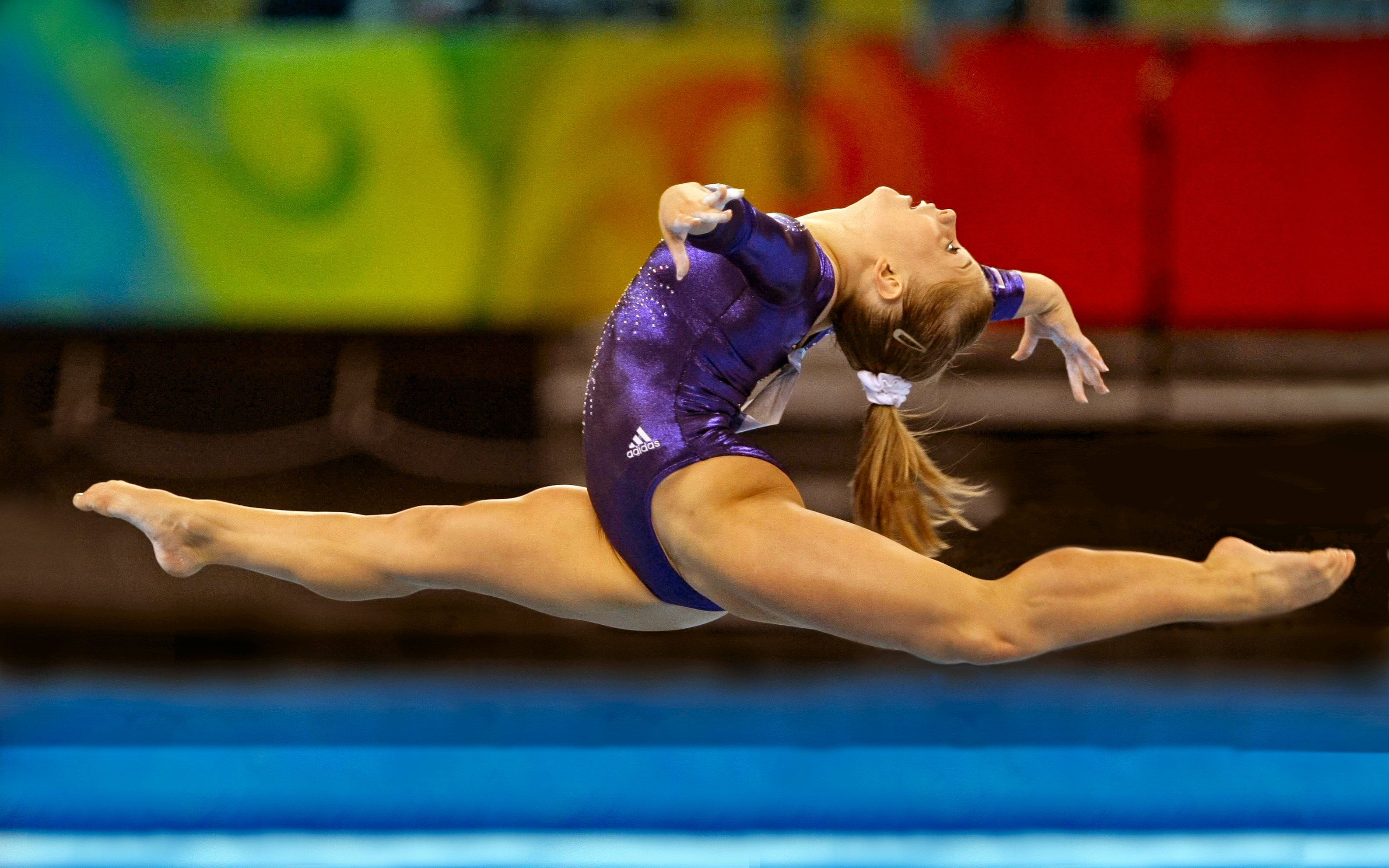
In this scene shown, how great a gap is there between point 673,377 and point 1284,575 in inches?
29.3

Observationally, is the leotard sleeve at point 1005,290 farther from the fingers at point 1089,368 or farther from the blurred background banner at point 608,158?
the blurred background banner at point 608,158

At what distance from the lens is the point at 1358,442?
3.59 metres

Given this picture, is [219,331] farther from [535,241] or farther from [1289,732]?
[1289,732]

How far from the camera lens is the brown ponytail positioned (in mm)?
1688

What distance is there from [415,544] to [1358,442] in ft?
9.07

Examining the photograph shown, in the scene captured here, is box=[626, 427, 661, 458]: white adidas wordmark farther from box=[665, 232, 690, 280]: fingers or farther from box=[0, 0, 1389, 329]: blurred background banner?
box=[0, 0, 1389, 329]: blurred background banner

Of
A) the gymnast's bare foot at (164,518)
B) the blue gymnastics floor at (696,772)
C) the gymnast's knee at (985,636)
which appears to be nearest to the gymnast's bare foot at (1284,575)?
the gymnast's knee at (985,636)

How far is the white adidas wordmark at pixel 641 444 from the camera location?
1672 mm

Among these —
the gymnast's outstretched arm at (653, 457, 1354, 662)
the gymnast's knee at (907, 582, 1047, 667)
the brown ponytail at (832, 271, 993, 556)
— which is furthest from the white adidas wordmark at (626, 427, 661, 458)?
the gymnast's knee at (907, 582, 1047, 667)

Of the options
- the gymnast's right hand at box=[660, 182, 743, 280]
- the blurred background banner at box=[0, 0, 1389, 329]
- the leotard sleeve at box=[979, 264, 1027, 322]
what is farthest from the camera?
the blurred background banner at box=[0, 0, 1389, 329]

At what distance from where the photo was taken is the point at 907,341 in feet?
5.57

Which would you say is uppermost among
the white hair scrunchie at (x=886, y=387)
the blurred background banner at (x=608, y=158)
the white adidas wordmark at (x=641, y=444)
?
the blurred background banner at (x=608, y=158)

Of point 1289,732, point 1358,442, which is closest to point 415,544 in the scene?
point 1289,732

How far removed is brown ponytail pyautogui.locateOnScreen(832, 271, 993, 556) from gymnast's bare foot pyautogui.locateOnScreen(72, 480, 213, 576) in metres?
0.87
